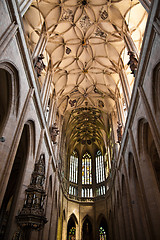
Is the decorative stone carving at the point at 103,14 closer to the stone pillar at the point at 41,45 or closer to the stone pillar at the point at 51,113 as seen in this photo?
the stone pillar at the point at 41,45

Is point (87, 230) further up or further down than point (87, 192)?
further down

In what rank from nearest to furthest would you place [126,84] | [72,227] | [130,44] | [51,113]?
[130,44] < [126,84] < [51,113] < [72,227]

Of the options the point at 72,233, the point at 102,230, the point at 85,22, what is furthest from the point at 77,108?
the point at 102,230

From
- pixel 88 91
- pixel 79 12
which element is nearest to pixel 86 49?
pixel 79 12

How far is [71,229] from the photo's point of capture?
22328 mm

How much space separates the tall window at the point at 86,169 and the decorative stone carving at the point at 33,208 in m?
18.1

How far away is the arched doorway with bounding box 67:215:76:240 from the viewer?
847 inches

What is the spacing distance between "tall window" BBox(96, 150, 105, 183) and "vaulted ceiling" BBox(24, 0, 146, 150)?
30.9 feet

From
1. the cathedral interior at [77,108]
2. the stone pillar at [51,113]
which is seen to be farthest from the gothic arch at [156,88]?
the stone pillar at [51,113]

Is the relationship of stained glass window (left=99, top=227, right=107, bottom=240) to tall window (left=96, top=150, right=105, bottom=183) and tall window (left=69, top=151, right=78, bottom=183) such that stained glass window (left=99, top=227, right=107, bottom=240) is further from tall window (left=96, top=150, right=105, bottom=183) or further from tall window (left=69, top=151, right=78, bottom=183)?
tall window (left=69, top=151, right=78, bottom=183)

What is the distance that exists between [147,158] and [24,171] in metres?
6.03

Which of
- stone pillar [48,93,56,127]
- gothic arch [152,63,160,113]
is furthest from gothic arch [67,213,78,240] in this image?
gothic arch [152,63,160,113]

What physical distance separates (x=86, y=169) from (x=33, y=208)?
19.9 m

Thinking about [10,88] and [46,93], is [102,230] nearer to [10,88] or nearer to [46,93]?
[46,93]
